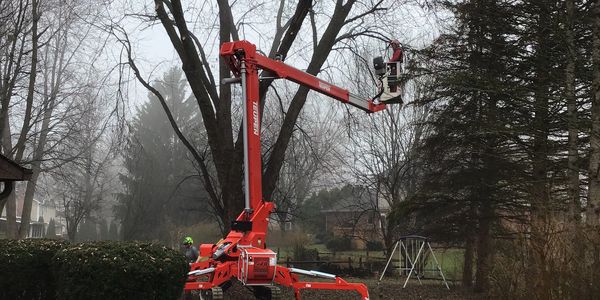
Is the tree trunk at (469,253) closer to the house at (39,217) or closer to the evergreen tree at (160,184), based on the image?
the evergreen tree at (160,184)

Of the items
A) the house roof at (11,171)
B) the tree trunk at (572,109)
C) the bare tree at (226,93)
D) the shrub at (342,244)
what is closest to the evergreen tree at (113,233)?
the shrub at (342,244)

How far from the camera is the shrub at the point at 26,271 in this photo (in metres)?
7.37

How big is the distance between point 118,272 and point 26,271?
1.96 metres

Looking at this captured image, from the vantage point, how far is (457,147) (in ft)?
51.1

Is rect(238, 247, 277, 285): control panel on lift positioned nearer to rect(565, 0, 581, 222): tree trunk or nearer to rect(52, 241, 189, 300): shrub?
rect(52, 241, 189, 300): shrub

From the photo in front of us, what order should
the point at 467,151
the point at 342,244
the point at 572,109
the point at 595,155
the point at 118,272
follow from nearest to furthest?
the point at 118,272
the point at 595,155
the point at 572,109
the point at 467,151
the point at 342,244

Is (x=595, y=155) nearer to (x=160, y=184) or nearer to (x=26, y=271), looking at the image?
(x=26, y=271)

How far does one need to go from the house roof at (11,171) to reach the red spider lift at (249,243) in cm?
291

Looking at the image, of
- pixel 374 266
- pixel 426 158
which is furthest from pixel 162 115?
pixel 426 158

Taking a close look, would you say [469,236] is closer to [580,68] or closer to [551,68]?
[551,68]

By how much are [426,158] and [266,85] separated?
19.1ft

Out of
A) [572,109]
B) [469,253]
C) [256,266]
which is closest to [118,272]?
[256,266]

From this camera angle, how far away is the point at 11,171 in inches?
330

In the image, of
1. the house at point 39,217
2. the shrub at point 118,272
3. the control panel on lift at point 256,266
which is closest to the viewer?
the shrub at point 118,272
